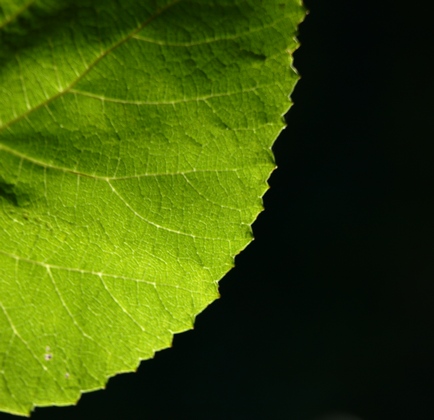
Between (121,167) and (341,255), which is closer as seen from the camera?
(121,167)

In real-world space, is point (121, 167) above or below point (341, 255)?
below

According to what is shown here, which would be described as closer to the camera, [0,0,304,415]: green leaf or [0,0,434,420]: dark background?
[0,0,304,415]: green leaf

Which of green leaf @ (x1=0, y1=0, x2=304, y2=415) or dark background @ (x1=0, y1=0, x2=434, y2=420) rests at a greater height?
dark background @ (x1=0, y1=0, x2=434, y2=420)

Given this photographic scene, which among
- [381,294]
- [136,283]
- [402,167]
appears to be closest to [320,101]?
[402,167]

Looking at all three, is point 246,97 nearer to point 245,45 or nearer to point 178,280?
point 245,45

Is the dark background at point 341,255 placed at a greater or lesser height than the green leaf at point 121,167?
greater
